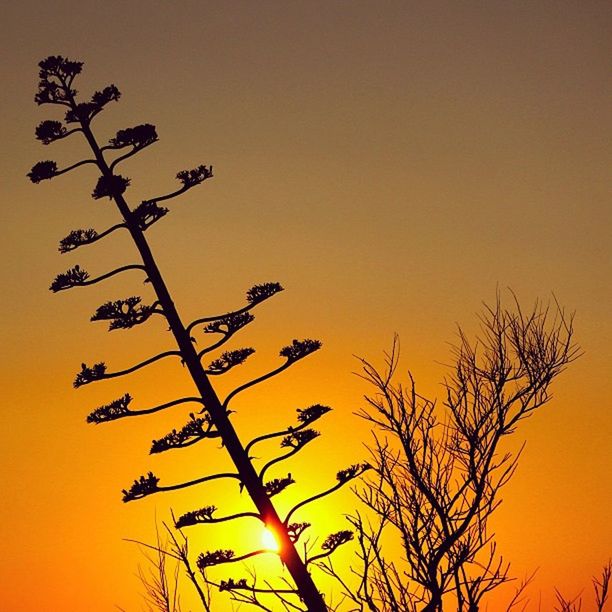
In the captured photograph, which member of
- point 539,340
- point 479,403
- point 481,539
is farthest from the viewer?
point 539,340

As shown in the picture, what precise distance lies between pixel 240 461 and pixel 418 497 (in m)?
2.46

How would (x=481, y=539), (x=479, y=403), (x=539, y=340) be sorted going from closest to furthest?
(x=481, y=539), (x=479, y=403), (x=539, y=340)

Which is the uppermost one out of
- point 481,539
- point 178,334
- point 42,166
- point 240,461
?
point 42,166

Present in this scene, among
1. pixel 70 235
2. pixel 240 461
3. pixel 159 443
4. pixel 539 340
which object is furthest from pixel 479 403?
pixel 70 235

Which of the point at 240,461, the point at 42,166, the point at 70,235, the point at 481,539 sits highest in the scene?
the point at 42,166

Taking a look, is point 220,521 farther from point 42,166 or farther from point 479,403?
point 42,166

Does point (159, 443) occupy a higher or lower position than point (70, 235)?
lower

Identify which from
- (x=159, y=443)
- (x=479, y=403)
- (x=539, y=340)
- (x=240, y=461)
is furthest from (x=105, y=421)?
(x=539, y=340)

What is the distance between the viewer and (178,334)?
15.4 meters

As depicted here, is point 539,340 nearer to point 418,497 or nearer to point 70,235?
point 418,497

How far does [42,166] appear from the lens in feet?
51.2

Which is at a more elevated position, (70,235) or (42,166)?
(42,166)

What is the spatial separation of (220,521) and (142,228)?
13.4 ft

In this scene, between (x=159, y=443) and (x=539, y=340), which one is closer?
(x=159, y=443)
